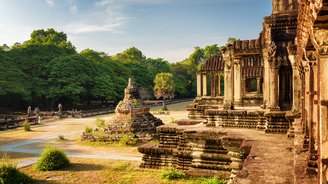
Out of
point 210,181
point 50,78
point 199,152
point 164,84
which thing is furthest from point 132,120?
point 164,84

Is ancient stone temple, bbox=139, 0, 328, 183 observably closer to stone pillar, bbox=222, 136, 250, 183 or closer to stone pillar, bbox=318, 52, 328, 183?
stone pillar, bbox=222, 136, 250, 183

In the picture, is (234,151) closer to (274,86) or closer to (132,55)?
(274,86)

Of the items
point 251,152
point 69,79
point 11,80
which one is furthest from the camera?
point 69,79

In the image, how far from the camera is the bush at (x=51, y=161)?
10055 millimetres

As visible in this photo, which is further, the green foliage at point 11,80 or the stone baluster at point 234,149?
the green foliage at point 11,80

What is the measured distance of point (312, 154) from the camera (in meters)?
4.16

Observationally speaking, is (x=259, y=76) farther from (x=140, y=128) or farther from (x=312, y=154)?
(x=312, y=154)

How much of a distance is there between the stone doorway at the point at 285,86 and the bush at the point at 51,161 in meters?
8.30

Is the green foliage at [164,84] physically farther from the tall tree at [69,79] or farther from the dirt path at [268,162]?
the dirt path at [268,162]

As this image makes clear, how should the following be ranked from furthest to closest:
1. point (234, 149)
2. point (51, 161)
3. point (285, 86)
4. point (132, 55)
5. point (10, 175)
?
point (132, 55) < point (285, 86) < point (51, 161) < point (10, 175) < point (234, 149)

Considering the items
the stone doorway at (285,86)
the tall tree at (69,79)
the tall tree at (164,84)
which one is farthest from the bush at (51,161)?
the tall tree at (164,84)

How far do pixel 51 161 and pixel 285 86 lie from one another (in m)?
9.16

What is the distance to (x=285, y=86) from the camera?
35.4 ft

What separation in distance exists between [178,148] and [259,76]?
1658cm
